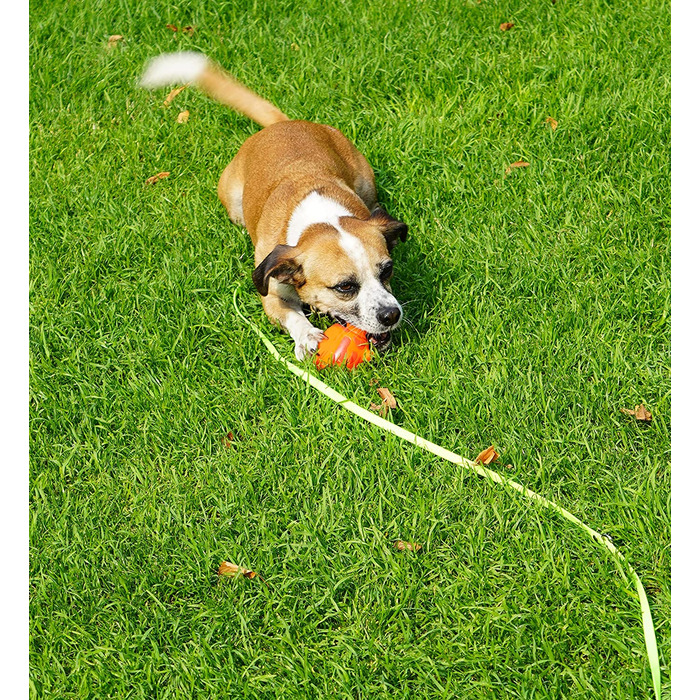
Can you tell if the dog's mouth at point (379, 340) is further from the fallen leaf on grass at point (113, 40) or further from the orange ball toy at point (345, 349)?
the fallen leaf on grass at point (113, 40)

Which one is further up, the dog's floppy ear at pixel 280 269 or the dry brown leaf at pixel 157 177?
the dog's floppy ear at pixel 280 269

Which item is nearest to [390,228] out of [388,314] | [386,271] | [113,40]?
[386,271]

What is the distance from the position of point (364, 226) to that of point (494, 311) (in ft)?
2.79

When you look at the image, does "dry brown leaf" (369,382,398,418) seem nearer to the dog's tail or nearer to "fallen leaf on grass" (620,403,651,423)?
"fallen leaf on grass" (620,403,651,423)

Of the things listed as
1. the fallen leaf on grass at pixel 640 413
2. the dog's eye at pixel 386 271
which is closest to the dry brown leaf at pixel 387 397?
the dog's eye at pixel 386 271

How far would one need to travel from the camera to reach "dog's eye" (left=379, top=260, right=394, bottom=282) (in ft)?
14.6

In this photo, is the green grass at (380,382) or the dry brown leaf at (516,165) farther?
the dry brown leaf at (516,165)

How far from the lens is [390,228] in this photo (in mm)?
4602

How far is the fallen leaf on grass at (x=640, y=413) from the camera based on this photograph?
3.93 metres

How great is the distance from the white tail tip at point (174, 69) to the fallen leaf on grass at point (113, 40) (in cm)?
61

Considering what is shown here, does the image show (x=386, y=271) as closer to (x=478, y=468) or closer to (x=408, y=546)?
(x=478, y=468)

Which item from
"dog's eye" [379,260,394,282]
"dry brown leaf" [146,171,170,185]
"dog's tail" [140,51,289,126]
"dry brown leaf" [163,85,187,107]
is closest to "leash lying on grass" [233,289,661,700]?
"dog's eye" [379,260,394,282]

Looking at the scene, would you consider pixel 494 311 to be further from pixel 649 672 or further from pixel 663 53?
pixel 663 53

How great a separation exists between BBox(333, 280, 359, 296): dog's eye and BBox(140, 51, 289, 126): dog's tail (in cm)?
206
